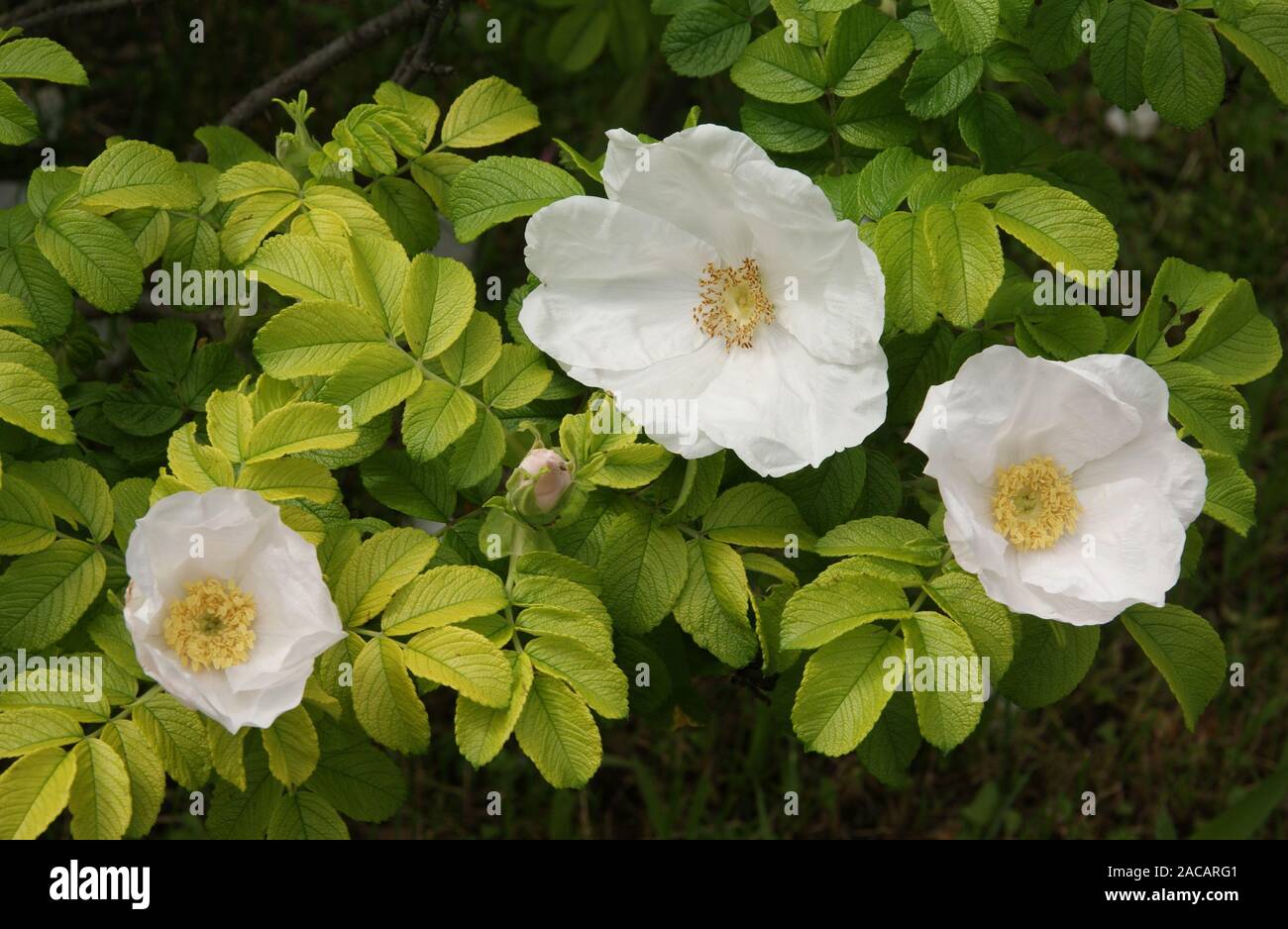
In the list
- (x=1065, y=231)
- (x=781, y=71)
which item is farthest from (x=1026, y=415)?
(x=781, y=71)

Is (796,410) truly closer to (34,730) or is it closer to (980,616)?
(980,616)

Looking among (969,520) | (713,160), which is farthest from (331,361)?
(969,520)

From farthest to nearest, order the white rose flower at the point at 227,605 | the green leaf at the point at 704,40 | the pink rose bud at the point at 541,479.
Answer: the green leaf at the point at 704,40, the pink rose bud at the point at 541,479, the white rose flower at the point at 227,605

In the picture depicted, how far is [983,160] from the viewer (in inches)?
60.8

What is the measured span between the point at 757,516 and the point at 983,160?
1.62 feet

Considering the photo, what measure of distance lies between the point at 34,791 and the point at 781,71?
107cm

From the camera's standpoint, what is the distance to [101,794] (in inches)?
49.5

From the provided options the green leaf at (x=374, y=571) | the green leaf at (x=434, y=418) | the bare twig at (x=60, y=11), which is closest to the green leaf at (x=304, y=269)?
the green leaf at (x=434, y=418)

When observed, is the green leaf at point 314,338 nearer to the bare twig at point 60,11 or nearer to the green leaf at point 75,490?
the green leaf at point 75,490

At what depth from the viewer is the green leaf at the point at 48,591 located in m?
1.30

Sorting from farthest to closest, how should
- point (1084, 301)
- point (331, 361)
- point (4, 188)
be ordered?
point (4, 188) → point (1084, 301) → point (331, 361)

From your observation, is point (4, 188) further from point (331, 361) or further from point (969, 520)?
point (969, 520)

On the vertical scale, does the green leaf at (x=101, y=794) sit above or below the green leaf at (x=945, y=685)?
below

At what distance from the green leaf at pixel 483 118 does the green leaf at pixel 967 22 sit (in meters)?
0.51
